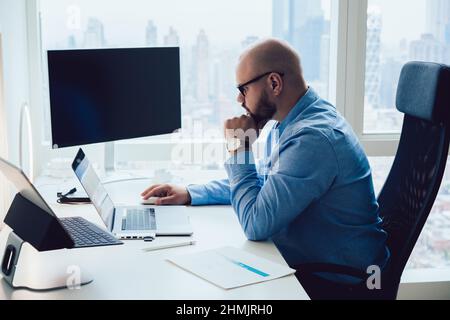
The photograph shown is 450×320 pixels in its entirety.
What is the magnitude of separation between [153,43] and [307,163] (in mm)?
1368

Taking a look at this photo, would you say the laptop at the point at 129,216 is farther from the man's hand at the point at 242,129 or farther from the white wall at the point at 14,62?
the white wall at the point at 14,62

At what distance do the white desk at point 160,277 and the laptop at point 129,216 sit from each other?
0.05m

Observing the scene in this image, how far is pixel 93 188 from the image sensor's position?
1963 mm

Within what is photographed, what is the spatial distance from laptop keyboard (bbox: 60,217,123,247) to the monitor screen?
1.21 ft

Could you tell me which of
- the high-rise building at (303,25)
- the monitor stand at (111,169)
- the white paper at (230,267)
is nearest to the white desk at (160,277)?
the white paper at (230,267)

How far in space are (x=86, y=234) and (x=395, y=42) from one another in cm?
185

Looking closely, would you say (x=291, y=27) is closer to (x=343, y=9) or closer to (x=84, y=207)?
(x=343, y=9)

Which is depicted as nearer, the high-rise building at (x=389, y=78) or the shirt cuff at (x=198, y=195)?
the shirt cuff at (x=198, y=195)

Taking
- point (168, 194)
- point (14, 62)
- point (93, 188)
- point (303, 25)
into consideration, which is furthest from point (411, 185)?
point (14, 62)

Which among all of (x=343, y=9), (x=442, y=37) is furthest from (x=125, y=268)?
(x=442, y=37)

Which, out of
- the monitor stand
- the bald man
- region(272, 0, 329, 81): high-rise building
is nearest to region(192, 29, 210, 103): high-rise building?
region(272, 0, 329, 81): high-rise building

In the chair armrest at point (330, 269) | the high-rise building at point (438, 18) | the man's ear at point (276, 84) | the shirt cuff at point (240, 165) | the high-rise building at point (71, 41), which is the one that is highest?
the high-rise building at point (438, 18)

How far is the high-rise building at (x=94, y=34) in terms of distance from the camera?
2938 mm

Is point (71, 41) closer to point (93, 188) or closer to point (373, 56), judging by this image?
point (93, 188)
